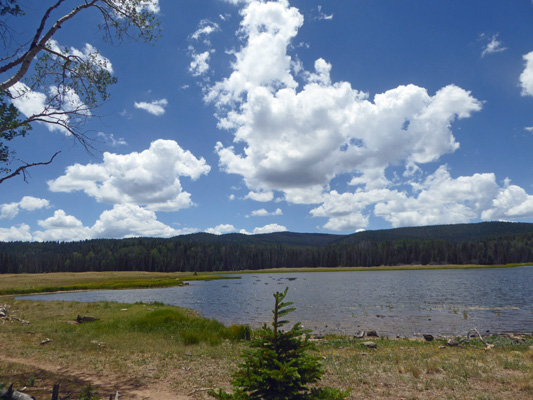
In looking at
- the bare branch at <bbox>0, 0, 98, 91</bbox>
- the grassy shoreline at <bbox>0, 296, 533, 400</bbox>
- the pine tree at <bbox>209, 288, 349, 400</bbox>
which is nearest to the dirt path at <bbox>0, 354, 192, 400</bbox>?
the grassy shoreline at <bbox>0, 296, 533, 400</bbox>

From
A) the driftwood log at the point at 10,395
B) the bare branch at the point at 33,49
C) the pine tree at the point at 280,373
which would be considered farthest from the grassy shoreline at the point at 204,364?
the bare branch at the point at 33,49

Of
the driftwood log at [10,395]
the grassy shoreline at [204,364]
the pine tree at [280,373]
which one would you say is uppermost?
the pine tree at [280,373]

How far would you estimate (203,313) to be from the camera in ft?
139

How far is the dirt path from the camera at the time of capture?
37.0 feet

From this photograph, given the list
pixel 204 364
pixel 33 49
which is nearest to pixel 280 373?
pixel 204 364

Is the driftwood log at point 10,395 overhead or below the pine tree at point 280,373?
below

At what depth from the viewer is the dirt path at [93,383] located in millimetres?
11281

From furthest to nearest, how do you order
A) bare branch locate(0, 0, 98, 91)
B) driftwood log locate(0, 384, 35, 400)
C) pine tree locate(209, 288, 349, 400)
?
bare branch locate(0, 0, 98, 91) < driftwood log locate(0, 384, 35, 400) < pine tree locate(209, 288, 349, 400)

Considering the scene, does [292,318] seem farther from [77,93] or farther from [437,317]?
[77,93]

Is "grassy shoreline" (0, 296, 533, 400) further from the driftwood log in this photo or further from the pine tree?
the pine tree

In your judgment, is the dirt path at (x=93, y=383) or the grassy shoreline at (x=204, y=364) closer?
the dirt path at (x=93, y=383)

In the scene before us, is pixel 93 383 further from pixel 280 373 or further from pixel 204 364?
pixel 280 373

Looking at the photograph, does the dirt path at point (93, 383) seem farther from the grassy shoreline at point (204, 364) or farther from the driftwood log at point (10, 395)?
the driftwood log at point (10, 395)

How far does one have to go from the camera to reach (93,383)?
1231cm
